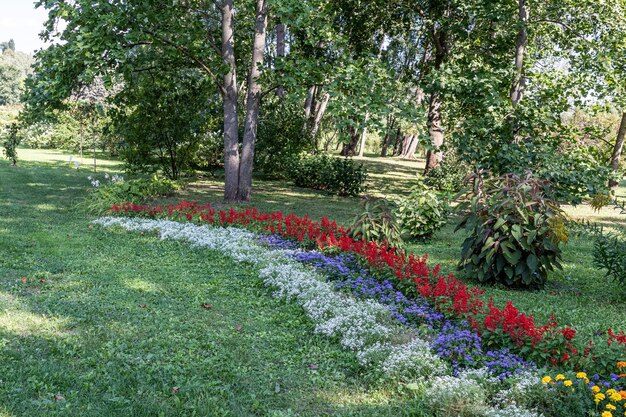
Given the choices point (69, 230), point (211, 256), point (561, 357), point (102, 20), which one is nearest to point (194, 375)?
point (561, 357)

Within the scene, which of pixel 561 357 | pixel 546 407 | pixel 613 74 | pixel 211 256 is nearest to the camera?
pixel 546 407

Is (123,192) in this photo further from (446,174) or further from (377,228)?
(446,174)

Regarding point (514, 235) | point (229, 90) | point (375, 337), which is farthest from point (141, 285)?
point (229, 90)

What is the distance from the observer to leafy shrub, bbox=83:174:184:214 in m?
10.5

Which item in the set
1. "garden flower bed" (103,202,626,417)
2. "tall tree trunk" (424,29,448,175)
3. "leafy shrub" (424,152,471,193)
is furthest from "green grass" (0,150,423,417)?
"tall tree trunk" (424,29,448,175)

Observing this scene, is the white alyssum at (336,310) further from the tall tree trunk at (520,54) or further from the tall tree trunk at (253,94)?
the tall tree trunk at (520,54)

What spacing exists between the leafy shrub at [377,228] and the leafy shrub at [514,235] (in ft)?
3.95

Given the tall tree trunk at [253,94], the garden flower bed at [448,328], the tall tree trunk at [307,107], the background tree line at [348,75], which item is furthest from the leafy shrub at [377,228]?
the tall tree trunk at [307,107]

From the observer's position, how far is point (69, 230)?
8.56m

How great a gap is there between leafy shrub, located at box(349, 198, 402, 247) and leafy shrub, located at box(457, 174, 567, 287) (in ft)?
3.95

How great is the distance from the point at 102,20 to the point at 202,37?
9.08ft

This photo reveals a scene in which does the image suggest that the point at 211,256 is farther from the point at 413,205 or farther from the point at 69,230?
the point at 413,205

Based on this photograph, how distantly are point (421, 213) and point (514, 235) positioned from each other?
3.18 metres

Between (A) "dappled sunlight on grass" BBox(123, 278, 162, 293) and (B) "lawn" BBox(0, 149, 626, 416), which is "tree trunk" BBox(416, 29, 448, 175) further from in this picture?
(A) "dappled sunlight on grass" BBox(123, 278, 162, 293)
